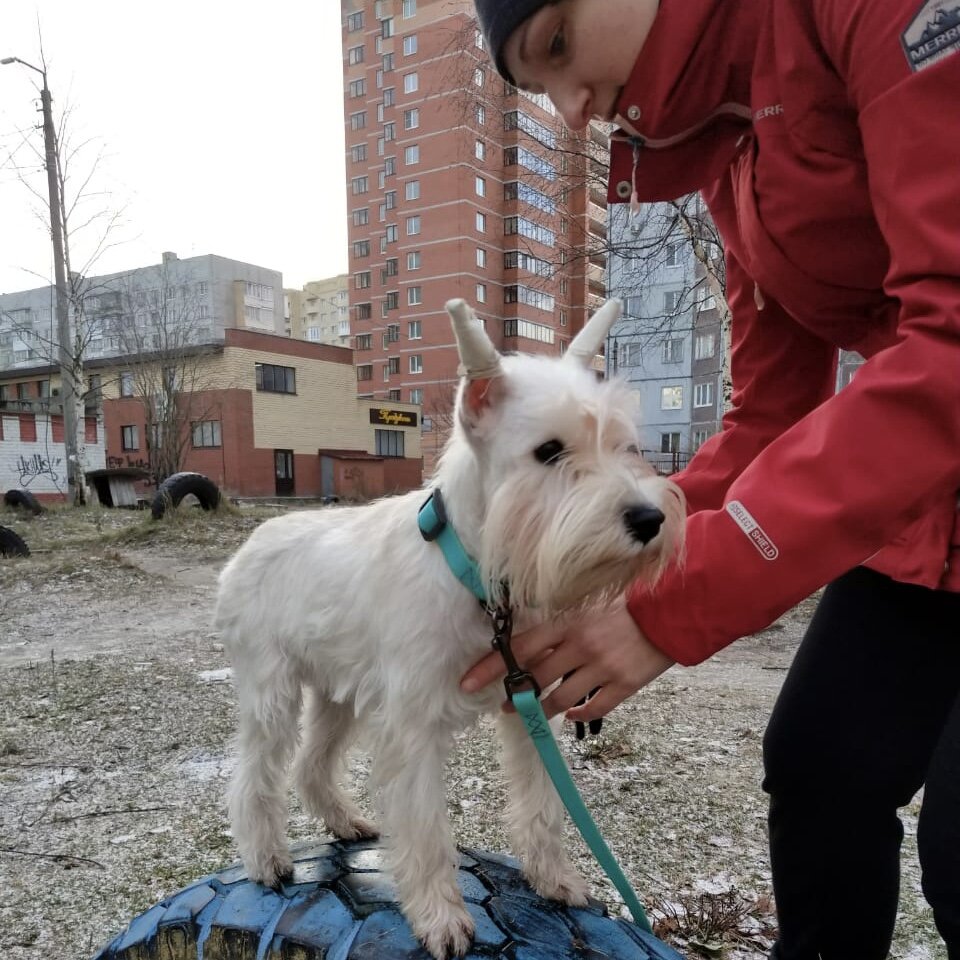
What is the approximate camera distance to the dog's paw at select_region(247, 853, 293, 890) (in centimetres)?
218

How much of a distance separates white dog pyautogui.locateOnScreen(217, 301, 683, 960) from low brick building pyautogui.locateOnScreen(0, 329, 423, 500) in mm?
34247

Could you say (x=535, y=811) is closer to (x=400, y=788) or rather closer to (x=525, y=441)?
(x=400, y=788)

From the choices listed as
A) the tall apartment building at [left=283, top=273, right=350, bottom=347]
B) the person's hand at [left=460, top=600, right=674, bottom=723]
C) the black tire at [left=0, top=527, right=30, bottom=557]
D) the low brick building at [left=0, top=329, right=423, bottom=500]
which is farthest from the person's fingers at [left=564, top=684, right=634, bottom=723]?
the tall apartment building at [left=283, top=273, right=350, bottom=347]

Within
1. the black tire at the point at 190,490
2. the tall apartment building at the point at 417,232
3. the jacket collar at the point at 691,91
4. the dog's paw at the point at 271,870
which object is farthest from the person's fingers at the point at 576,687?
the tall apartment building at the point at 417,232

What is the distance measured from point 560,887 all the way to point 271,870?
900 millimetres

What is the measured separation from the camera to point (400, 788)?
193cm

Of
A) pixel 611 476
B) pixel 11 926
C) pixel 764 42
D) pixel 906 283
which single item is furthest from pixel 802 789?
pixel 11 926

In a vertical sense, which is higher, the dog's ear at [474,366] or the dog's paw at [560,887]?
the dog's ear at [474,366]

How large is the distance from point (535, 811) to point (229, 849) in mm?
1639

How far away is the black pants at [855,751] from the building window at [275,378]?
39.4 meters

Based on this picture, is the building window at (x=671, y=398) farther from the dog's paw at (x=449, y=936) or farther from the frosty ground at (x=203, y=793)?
the dog's paw at (x=449, y=936)

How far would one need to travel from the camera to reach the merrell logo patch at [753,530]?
1141mm

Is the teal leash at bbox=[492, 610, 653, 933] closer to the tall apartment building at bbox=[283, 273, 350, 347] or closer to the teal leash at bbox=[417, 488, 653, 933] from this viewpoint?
the teal leash at bbox=[417, 488, 653, 933]

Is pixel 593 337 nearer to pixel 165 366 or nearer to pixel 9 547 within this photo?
pixel 9 547
